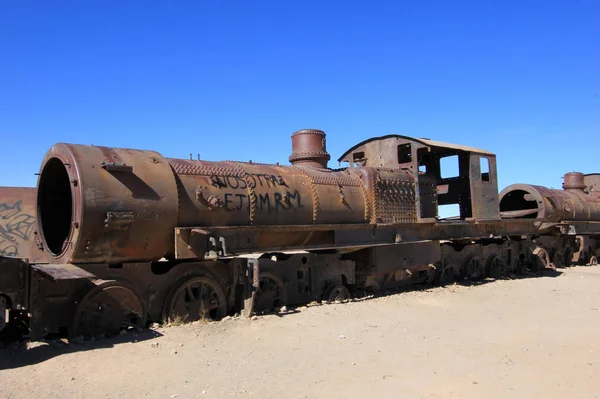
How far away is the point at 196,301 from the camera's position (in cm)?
811

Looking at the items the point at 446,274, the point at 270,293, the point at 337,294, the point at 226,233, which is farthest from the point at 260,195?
the point at 446,274

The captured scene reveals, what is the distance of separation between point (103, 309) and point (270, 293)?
10.6 ft

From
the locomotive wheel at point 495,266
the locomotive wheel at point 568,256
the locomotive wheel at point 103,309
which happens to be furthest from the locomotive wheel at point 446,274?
the locomotive wheel at point 103,309

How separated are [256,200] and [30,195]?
4247mm

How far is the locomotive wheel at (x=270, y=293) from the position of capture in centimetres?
904

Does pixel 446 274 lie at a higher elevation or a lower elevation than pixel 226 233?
lower

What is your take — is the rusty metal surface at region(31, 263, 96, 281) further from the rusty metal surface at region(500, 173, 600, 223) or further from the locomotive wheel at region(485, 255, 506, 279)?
the rusty metal surface at region(500, 173, 600, 223)

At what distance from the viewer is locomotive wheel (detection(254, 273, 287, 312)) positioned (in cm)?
904

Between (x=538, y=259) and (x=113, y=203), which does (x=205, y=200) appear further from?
(x=538, y=259)

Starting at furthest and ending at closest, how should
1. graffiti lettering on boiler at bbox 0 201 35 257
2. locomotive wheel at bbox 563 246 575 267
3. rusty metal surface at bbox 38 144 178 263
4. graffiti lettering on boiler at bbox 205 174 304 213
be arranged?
1. locomotive wheel at bbox 563 246 575 267
2. graffiti lettering on boiler at bbox 0 201 35 257
3. graffiti lettering on boiler at bbox 205 174 304 213
4. rusty metal surface at bbox 38 144 178 263

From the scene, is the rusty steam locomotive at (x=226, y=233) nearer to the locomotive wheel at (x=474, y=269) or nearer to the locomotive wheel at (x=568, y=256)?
the locomotive wheel at (x=474, y=269)

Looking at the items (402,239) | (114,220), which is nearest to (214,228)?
(114,220)

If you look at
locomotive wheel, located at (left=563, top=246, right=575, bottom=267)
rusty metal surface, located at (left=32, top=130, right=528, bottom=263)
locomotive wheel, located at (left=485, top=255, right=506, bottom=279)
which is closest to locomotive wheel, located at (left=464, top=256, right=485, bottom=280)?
locomotive wheel, located at (left=485, top=255, right=506, bottom=279)

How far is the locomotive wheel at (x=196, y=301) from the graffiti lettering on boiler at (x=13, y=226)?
3154 mm
